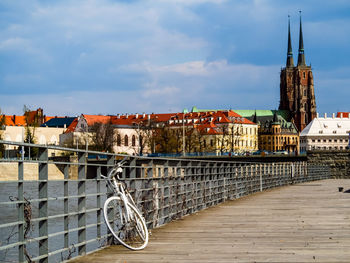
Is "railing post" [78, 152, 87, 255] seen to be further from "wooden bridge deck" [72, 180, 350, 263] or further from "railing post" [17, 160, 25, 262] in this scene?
"railing post" [17, 160, 25, 262]

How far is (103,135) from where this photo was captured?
12650 cm

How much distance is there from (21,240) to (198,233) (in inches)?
189

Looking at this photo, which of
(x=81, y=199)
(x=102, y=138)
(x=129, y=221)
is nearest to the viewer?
(x=81, y=199)

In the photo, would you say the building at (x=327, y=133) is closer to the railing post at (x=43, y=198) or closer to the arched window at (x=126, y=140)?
the arched window at (x=126, y=140)

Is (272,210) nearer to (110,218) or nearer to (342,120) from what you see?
(110,218)

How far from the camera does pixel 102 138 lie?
125438 mm

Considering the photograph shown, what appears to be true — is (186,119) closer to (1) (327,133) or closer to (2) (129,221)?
(1) (327,133)

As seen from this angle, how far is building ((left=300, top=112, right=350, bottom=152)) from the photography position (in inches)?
7431

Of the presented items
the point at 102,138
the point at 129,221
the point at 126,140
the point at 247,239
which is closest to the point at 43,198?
the point at 129,221

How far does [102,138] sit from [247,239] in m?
117

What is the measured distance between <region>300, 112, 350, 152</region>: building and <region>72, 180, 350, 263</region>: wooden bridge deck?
581 ft

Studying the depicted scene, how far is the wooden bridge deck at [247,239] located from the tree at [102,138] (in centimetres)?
10997

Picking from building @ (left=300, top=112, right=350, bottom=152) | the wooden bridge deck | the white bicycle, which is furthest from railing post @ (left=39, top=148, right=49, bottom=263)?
building @ (left=300, top=112, right=350, bottom=152)

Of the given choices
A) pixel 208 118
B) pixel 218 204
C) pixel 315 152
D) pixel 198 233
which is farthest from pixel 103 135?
pixel 198 233
